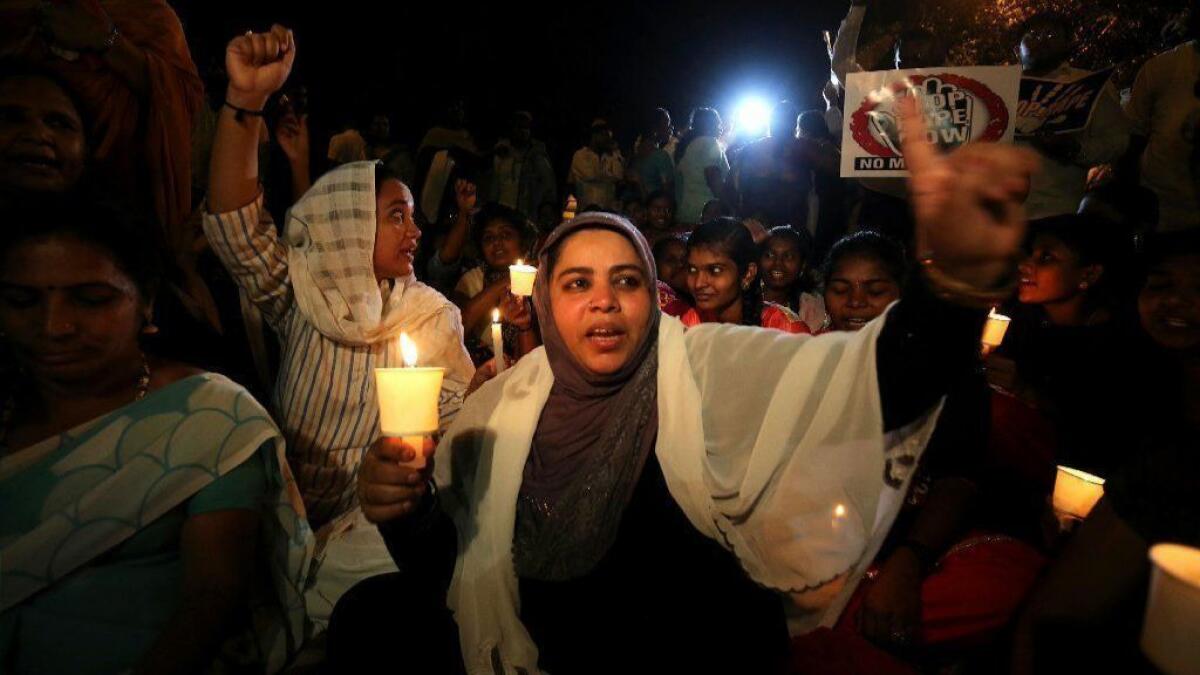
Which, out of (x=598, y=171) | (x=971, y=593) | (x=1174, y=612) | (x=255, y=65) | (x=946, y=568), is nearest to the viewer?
(x=1174, y=612)

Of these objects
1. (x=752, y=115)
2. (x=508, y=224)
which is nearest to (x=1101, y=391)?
(x=508, y=224)

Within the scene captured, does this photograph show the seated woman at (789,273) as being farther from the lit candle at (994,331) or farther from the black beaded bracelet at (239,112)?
the black beaded bracelet at (239,112)

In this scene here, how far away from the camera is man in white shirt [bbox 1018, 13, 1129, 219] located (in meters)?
4.39

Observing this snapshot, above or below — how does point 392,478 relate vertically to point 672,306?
above

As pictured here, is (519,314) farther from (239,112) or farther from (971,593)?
(971,593)

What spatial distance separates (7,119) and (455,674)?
2.46 metres

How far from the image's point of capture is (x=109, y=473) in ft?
6.19

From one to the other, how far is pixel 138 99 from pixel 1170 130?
6.25 metres

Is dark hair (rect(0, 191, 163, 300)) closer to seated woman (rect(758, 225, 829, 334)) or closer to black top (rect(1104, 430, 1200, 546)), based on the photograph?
black top (rect(1104, 430, 1200, 546))

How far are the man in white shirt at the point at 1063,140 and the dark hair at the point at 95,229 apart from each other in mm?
4960

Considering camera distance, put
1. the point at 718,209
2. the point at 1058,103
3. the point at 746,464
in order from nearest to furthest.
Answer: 1. the point at 746,464
2. the point at 1058,103
3. the point at 718,209

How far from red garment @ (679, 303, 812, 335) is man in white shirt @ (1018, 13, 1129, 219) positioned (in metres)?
1.86

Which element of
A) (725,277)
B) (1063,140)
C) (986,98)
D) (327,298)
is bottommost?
(725,277)

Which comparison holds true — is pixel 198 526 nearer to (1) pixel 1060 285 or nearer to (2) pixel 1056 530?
(2) pixel 1056 530
